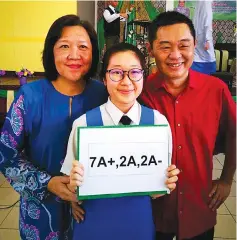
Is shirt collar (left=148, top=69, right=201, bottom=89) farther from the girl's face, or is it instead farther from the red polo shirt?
the girl's face

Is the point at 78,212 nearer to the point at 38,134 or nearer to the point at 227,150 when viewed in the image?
the point at 38,134

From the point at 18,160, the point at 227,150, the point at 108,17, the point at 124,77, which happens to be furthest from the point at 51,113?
the point at 108,17

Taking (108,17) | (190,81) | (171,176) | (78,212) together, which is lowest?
(78,212)

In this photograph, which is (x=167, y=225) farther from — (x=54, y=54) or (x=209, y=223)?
(x=54, y=54)

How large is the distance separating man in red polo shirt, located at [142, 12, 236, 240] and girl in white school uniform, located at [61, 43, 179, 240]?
0.14 meters

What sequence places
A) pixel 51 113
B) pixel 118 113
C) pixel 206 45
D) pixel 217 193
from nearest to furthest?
pixel 118 113 → pixel 51 113 → pixel 217 193 → pixel 206 45

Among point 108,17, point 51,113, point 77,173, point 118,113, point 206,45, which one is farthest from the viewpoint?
point 206,45

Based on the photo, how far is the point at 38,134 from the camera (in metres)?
1.15

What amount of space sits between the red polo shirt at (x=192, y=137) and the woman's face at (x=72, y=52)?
0.89ft

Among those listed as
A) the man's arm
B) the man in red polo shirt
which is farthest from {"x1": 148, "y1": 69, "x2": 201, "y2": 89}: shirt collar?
the man's arm

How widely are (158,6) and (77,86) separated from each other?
3.64 metres

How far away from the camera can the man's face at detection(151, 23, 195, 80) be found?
3.80 ft

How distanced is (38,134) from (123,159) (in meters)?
0.35

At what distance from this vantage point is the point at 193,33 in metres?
1.20
